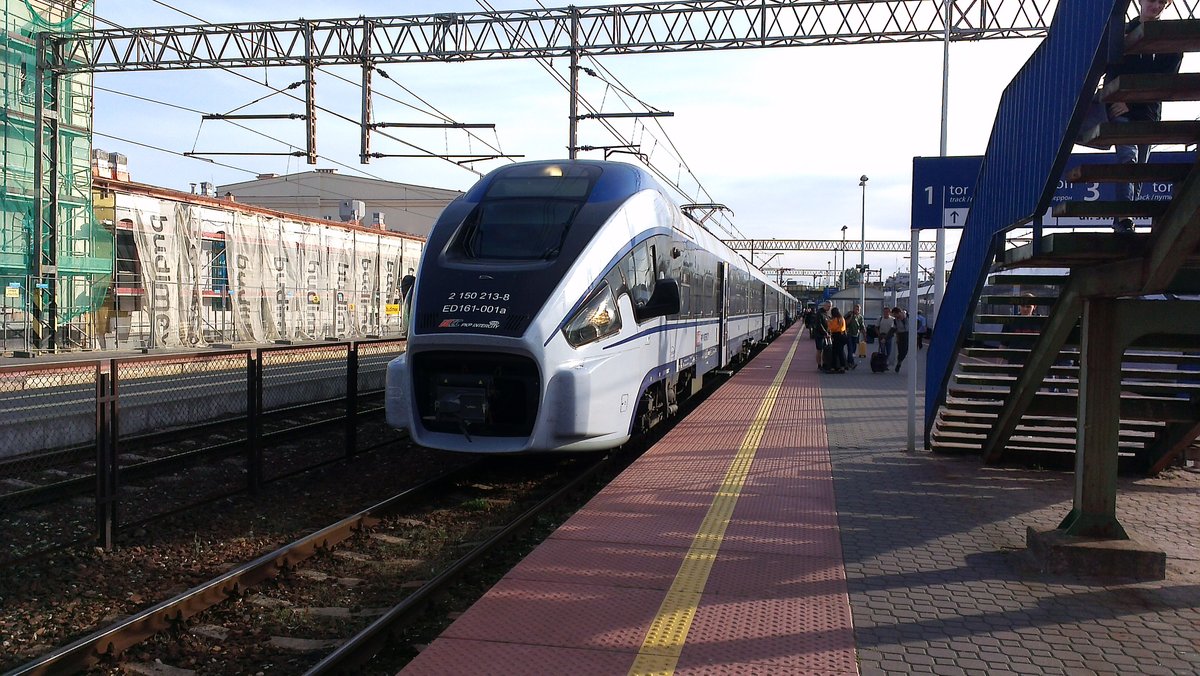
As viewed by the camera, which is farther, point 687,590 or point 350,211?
point 350,211

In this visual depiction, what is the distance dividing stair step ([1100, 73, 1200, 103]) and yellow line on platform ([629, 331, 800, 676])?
11.2 ft

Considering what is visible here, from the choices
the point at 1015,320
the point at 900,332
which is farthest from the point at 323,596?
the point at 900,332

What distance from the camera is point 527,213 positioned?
8.99 metres

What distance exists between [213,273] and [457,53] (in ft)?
45.0

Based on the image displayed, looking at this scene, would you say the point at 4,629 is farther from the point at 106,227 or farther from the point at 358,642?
the point at 106,227

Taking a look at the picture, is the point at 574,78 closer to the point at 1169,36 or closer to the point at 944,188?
the point at 944,188

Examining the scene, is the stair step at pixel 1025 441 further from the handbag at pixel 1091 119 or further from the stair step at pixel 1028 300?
the handbag at pixel 1091 119

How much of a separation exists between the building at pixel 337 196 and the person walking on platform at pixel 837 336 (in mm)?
37167

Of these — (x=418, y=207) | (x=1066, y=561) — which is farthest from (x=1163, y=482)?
(x=418, y=207)

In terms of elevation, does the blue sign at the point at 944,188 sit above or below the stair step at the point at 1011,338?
above

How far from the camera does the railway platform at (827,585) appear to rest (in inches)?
174

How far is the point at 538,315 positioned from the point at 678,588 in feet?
10.1

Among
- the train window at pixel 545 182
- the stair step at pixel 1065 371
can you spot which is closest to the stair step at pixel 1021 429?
the stair step at pixel 1065 371

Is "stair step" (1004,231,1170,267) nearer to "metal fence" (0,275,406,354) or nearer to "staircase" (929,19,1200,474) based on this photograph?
"staircase" (929,19,1200,474)
